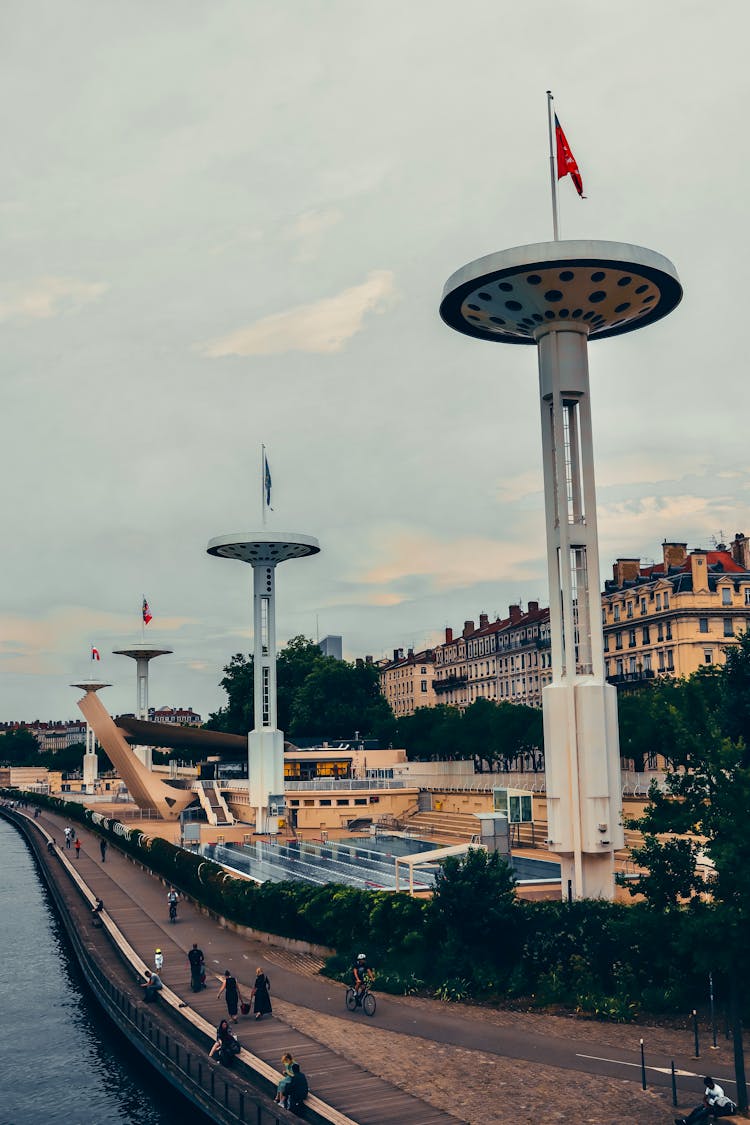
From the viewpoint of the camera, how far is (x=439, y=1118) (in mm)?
22172

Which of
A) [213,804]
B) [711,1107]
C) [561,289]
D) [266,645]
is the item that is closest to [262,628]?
[266,645]

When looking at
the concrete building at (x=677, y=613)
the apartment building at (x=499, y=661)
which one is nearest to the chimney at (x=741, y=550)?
the concrete building at (x=677, y=613)

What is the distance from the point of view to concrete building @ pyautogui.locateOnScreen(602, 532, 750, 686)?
89375 millimetres

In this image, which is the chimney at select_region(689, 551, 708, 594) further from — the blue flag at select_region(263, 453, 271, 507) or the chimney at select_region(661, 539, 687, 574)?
the blue flag at select_region(263, 453, 271, 507)

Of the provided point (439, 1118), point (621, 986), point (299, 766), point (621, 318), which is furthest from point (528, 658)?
Result: point (439, 1118)

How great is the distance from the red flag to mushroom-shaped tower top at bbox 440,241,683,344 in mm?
3285

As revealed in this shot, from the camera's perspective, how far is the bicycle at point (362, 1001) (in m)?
30.5

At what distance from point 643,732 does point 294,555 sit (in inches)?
1336

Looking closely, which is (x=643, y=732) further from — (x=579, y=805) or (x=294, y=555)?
(x=294, y=555)

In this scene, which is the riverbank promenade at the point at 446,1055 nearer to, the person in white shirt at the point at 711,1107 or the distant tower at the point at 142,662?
the person in white shirt at the point at 711,1107

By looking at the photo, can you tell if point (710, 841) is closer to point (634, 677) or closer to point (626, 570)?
point (634, 677)

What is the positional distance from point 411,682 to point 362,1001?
144 m

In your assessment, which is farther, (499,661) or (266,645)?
(499,661)

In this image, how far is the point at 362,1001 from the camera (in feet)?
101
